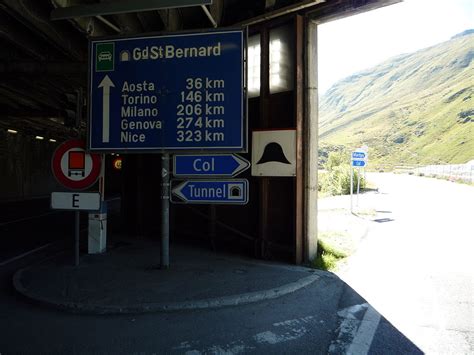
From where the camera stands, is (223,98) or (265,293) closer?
(265,293)

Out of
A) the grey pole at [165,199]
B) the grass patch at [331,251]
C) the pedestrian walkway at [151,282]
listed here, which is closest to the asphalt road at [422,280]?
the grass patch at [331,251]

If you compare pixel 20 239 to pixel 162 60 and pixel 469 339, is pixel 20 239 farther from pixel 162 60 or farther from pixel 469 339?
pixel 469 339

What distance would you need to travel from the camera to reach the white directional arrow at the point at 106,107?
583cm

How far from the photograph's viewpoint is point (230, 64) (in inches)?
217

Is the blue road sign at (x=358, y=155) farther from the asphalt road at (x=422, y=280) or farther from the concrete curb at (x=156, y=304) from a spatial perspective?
the concrete curb at (x=156, y=304)

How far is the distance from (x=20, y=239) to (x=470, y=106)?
141 m

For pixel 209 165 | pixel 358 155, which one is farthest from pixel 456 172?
pixel 209 165

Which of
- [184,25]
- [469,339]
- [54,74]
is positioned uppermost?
[184,25]

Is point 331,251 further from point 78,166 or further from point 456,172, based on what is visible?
point 456,172

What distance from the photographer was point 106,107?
5844 millimetres

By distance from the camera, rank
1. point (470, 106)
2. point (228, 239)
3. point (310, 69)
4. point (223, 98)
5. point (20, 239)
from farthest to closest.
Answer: point (470, 106), point (20, 239), point (228, 239), point (310, 69), point (223, 98)

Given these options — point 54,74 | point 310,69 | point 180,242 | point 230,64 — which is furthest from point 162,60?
point 54,74

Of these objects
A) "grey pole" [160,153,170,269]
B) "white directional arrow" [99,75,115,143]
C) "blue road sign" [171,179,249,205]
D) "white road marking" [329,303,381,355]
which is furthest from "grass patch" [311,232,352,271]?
"white directional arrow" [99,75,115,143]

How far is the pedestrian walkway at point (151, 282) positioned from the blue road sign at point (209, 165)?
5.08ft
